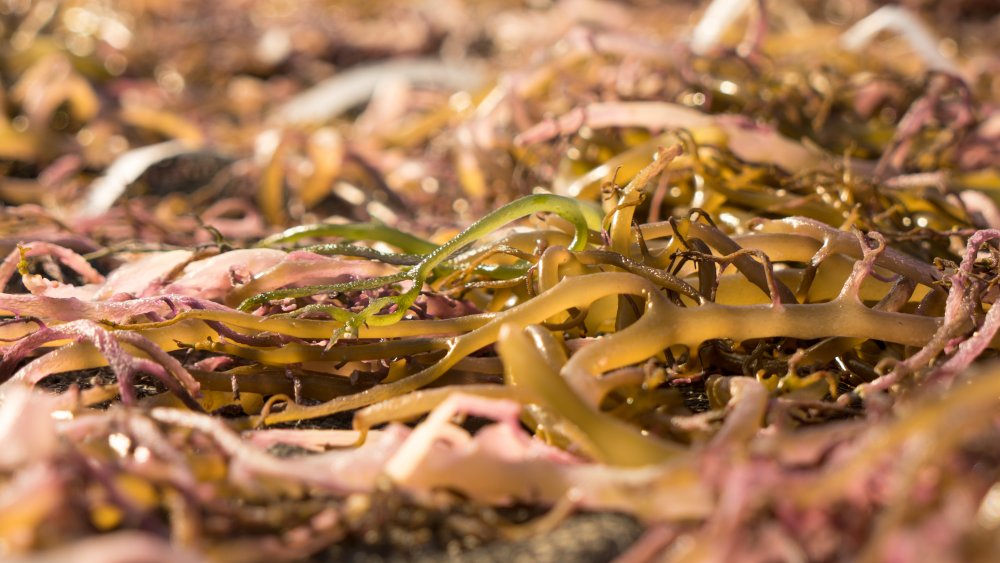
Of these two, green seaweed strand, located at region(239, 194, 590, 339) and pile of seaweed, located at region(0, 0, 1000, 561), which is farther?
green seaweed strand, located at region(239, 194, 590, 339)

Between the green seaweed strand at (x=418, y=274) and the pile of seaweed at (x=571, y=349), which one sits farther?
the green seaweed strand at (x=418, y=274)

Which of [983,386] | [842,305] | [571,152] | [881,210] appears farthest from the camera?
[571,152]

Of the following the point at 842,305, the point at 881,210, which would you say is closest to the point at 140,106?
the point at 881,210

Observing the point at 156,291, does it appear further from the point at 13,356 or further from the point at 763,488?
the point at 763,488

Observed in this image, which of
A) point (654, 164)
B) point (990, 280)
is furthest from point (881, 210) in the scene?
point (654, 164)

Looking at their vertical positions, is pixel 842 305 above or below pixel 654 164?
below

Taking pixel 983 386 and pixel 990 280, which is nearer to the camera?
pixel 983 386

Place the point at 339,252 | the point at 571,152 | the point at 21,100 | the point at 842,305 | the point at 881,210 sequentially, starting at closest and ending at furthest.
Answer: the point at 842,305
the point at 339,252
the point at 881,210
the point at 571,152
the point at 21,100

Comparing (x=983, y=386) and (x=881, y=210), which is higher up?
(x=983, y=386)

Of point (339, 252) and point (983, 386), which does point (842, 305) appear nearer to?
point (983, 386)
